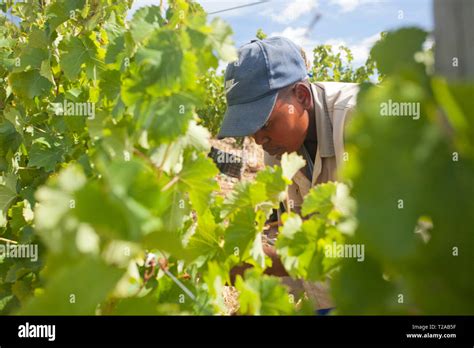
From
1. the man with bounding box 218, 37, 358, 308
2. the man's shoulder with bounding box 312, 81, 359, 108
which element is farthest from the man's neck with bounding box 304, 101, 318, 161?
the man's shoulder with bounding box 312, 81, 359, 108

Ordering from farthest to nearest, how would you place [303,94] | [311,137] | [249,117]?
[311,137] < [303,94] < [249,117]

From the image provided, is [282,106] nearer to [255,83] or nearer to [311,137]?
[255,83]

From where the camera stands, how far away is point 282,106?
2244mm

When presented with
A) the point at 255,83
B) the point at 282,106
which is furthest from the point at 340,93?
Answer: the point at 255,83

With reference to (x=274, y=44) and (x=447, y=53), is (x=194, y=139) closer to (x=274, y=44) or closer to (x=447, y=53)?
(x=447, y=53)

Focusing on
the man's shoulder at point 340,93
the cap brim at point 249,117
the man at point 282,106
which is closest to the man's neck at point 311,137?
the man at point 282,106

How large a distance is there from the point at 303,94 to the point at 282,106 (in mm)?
167

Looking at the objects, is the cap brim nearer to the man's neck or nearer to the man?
the man

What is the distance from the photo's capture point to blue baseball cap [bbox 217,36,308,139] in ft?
7.14
